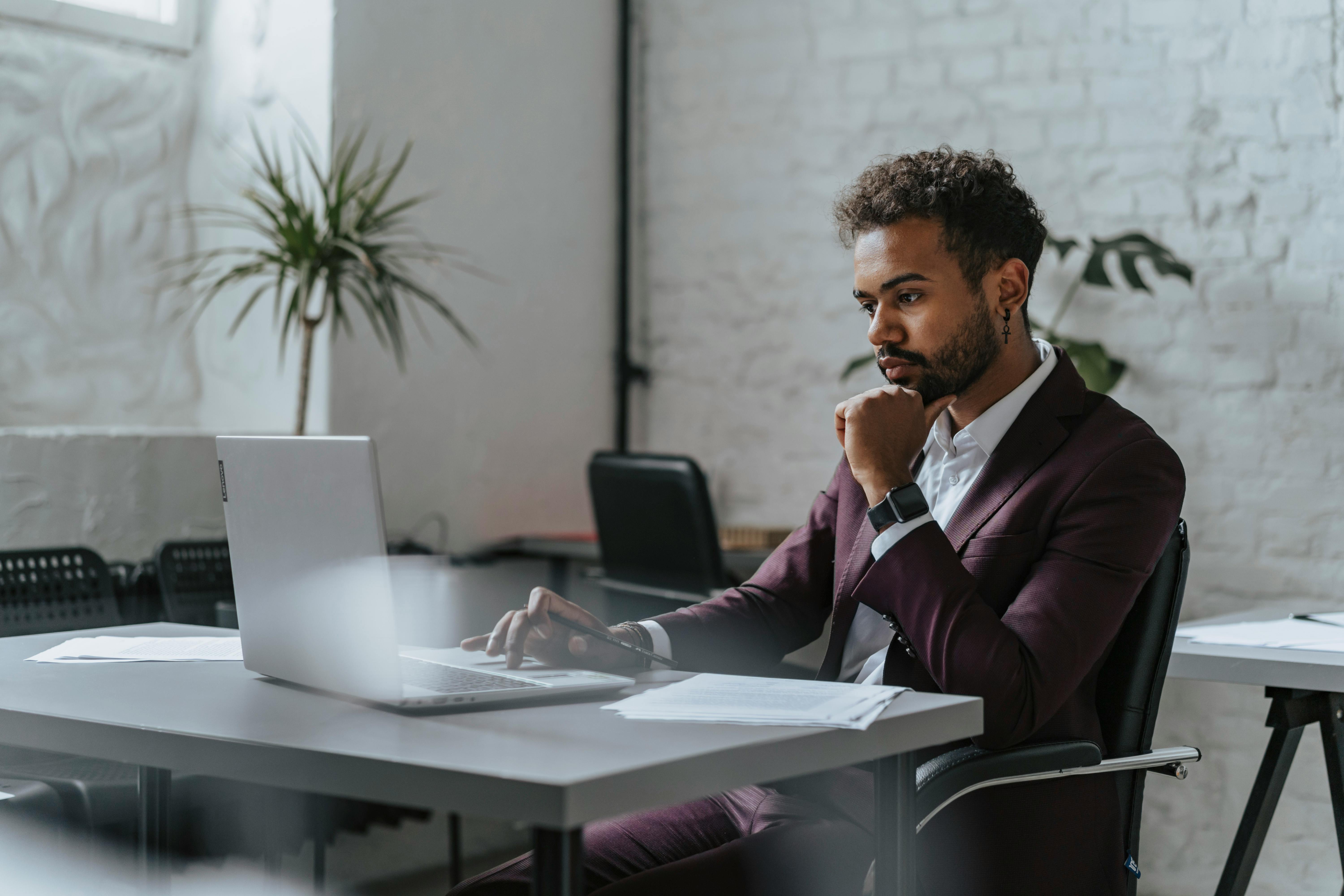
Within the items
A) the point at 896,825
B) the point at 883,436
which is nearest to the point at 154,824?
the point at 896,825

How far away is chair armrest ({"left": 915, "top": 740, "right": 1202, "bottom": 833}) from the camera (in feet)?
4.38

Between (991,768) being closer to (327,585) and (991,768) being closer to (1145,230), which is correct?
(327,585)

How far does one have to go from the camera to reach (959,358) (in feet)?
→ 5.44

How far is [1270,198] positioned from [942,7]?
42.2 inches

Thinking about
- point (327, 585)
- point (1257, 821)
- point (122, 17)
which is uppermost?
point (122, 17)

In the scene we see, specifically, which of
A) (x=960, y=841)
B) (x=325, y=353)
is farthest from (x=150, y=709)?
(x=325, y=353)

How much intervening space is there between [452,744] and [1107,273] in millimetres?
2549

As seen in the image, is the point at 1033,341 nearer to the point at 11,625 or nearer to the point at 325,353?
the point at 11,625

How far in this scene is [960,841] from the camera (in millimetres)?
1435

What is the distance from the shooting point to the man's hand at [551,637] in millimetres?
1462

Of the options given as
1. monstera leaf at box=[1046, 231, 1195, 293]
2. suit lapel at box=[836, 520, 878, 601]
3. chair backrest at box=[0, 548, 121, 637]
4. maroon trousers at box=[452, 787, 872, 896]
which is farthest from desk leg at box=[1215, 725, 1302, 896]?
chair backrest at box=[0, 548, 121, 637]

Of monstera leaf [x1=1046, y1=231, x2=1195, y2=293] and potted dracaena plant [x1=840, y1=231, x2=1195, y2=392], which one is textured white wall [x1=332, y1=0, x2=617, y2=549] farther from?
monstera leaf [x1=1046, y1=231, x2=1195, y2=293]

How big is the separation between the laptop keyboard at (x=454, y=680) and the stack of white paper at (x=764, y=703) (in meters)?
0.12

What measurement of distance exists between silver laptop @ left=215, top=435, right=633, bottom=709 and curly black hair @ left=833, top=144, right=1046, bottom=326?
0.70 m
